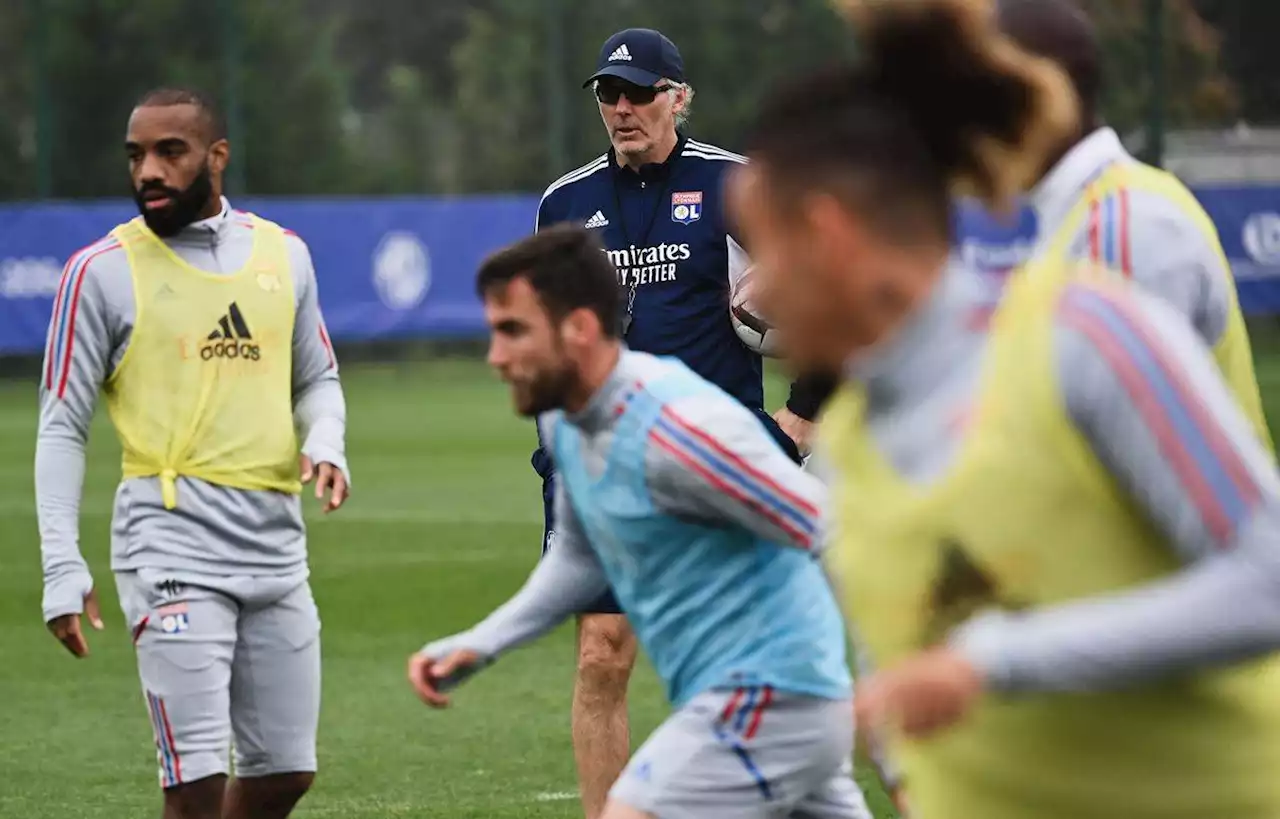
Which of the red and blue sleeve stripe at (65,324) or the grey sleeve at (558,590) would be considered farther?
the red and blue sleeve stripe at (65,324)

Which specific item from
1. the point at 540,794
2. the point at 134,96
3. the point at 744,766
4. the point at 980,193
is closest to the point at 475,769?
the point at 540,794

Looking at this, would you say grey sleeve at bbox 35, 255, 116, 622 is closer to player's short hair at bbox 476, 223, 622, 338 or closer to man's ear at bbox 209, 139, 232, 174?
man's ear at bbox 209, 139, 232, 174

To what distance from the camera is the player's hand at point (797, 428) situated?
23.6 ft

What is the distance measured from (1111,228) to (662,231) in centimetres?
356

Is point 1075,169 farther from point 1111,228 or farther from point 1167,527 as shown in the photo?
point 1167,527

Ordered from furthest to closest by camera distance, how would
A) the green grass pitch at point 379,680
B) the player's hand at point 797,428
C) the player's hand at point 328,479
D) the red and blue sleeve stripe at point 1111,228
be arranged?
the green grass pitch at point 379,680 → the player's hand at point 797,428 → the player's hand at point 328,479 → the red and blue sleeve stripe at point 1111,228

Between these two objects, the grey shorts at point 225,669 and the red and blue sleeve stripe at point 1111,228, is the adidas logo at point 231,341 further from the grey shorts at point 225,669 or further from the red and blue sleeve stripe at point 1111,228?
the red and blue sleeve stripe at point 1111,228

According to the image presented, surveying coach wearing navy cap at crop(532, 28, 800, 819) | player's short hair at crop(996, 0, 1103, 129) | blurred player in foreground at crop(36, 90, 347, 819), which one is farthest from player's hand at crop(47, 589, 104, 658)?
player's short hair at crop(996, 0, 1103, 129)

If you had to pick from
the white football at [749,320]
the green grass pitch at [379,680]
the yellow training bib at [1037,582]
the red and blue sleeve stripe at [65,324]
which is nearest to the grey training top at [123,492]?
the red and blue sleeve stripe at [65,324]

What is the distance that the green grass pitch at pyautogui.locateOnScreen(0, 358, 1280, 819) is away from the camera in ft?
28.3

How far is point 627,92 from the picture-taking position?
303 inches

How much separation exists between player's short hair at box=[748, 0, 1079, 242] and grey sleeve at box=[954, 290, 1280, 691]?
0.97ft

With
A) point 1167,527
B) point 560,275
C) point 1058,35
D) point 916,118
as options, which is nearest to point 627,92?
point 560,275

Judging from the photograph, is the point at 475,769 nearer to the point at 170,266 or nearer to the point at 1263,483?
the point at 170,266
